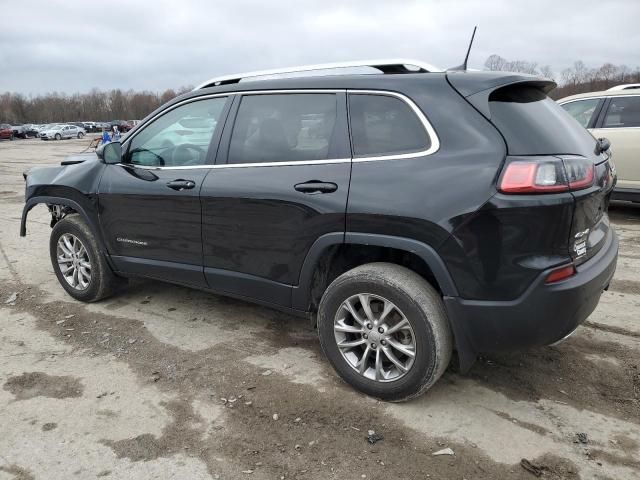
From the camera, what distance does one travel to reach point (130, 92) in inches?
4877

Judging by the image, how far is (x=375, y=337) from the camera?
296 cm

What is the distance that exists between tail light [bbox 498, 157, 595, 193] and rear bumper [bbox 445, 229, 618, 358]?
0.42 meters

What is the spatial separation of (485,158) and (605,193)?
910 mm

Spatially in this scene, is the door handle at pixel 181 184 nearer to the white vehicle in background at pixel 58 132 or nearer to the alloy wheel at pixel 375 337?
the alloy wheel at pixel 375 337

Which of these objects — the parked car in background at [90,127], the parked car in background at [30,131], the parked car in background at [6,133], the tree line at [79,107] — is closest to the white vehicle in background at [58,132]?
the parked car in background at [6,133]

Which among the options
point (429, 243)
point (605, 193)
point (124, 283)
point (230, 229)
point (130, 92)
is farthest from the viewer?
point (130, 92)

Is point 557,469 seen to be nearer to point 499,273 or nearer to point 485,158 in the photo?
point 499,273

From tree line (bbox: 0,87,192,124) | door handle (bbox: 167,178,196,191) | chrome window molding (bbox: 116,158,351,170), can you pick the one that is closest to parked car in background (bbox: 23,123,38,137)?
tree line (bbox: 0,87,192,124)

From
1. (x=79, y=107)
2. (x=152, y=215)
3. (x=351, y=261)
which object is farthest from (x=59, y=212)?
(x=79, y=107)

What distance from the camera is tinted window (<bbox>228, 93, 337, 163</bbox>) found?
316cm

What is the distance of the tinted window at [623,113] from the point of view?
723cm

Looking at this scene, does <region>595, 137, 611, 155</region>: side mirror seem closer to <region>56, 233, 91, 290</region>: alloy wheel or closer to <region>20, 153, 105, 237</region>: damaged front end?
<region>20, 153, 105, 237</region>: damaged front end

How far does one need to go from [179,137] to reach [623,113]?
6.46 m

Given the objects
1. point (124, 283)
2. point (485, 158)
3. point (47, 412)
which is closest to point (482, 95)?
point (485, 158)
